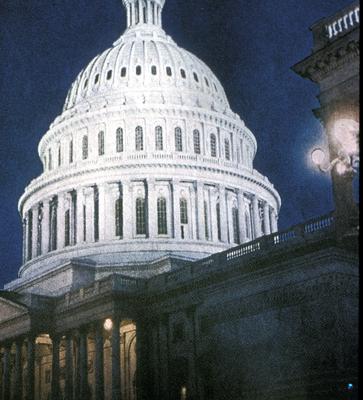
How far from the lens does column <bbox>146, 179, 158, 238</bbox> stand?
→ 234ft

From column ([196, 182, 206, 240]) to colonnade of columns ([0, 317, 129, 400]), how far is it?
18.5m

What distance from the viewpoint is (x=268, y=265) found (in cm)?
4331

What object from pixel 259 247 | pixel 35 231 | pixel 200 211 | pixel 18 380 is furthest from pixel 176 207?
pixel 259 247

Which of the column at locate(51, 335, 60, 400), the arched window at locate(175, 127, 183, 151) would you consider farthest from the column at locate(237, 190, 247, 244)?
the column at locate(51, 335, 60, 400)

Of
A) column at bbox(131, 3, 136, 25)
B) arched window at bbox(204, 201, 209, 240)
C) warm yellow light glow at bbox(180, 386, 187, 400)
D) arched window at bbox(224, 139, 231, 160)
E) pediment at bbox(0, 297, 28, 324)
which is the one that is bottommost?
warm yellow light glow at bbox(180, 386, 187, 400)

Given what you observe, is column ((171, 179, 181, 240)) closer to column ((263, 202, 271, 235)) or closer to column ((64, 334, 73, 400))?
column ((263, 202, 271, 235))

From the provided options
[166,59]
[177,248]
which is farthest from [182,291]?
[166,59]

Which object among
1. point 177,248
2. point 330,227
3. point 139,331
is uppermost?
point 177,248

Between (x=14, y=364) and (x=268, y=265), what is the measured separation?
1153 inches

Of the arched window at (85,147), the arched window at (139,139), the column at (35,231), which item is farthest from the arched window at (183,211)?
the column at (35,231)

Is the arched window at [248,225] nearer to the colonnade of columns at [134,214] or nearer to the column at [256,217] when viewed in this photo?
the colonnade of columns at [134,214]

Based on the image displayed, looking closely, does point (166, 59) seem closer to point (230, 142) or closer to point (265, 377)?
point (230, 142)

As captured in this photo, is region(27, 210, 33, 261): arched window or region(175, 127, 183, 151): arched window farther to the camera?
region(27, 210, 33, 261): arched window

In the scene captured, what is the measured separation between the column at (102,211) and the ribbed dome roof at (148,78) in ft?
36.4
